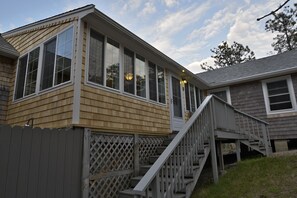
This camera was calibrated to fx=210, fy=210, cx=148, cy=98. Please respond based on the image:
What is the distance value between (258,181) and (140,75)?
13.7ft

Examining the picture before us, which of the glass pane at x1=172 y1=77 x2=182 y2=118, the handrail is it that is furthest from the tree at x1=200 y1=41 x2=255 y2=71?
the handrail

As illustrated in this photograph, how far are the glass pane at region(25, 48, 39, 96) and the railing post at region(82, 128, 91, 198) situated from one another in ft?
8.50

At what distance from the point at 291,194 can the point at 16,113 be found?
694cm

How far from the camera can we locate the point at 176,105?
8016 mm

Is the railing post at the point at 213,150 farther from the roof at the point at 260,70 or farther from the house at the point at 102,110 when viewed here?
the roof at the point at 260,70

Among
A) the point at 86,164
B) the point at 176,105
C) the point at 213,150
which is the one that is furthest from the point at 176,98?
the point at 86,164

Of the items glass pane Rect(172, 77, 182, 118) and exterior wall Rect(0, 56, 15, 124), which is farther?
glass pane Rect(172, 77, 182, 118)

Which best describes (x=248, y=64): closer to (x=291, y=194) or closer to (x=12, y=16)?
(x=291, y=194)

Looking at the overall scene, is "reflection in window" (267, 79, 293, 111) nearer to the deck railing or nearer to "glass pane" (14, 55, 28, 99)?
the deck railing

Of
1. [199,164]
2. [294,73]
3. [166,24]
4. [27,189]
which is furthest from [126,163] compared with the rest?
[166,24]

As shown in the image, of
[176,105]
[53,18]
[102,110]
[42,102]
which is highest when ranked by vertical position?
[53,18]

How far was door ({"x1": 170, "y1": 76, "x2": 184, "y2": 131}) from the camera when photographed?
7.62 metres

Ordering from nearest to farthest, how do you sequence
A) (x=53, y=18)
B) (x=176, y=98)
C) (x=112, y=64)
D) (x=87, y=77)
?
1. (x=87, y=77)
2. (x=112, y=64)
3. (x=53, y=18)
4. (x=176, y=98)

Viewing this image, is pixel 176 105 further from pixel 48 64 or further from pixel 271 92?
pixel 271 92
